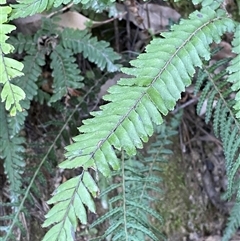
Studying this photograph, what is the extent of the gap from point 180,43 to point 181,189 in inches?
44.7

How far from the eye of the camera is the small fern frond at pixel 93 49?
189 centimetres

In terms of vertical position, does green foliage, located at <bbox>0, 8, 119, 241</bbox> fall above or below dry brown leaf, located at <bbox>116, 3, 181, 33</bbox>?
below

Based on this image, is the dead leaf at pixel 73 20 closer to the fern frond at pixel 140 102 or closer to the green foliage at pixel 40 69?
the green foliage at pixel 40 69

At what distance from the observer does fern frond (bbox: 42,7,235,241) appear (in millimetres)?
1212

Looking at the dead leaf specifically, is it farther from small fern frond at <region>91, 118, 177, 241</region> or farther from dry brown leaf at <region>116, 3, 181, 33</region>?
small fern frond at <region>91, 118, 177, 241</region>

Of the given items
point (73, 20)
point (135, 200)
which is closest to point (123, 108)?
point (135, 200)

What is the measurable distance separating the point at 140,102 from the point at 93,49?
689mm

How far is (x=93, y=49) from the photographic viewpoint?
6.23ft

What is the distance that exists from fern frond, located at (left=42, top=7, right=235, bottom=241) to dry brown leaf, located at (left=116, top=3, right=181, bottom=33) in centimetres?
79

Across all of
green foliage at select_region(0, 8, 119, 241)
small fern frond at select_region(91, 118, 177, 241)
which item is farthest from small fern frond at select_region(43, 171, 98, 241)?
green foliage at select_region(0, 8, 119, 241)

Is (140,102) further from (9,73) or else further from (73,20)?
(73,20)

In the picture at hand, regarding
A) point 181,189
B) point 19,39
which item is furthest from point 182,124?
point 19,39

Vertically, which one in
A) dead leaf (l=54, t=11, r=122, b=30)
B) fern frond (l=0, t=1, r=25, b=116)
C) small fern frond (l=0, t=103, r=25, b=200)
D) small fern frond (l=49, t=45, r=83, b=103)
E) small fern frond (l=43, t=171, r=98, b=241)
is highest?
dead leaf (l=54, t=11, r=122, b=30)

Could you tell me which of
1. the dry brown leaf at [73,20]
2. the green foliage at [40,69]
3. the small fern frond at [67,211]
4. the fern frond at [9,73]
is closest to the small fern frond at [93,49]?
the green foliage at [40,69]
